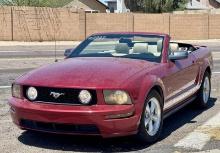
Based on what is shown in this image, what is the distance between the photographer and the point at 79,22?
1581 inches

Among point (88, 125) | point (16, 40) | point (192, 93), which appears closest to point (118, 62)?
point (88, 125)

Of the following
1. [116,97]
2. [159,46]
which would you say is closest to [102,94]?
[116,97]

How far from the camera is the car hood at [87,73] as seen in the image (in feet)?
20.8

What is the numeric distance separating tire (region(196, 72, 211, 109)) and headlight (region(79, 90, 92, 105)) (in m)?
3.52

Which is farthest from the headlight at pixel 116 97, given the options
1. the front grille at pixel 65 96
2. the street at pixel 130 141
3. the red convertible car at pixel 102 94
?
the street at pixel 130 141

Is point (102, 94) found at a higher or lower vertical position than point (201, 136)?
higher

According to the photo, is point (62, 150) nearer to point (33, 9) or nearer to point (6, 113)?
point (6, 113)

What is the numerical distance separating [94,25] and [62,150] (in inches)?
1378

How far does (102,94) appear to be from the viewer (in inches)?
245

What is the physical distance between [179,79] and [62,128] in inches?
92.5

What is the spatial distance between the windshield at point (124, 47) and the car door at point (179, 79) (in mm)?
306

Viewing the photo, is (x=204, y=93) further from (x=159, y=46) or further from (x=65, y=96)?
(x=65, y=96)

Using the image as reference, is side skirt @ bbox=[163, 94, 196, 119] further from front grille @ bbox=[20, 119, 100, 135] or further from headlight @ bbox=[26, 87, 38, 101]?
headlight @ bbox=[26, 87, 38, 101]

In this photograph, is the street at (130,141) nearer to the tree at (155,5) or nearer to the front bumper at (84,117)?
the front bumper at (84,117)
